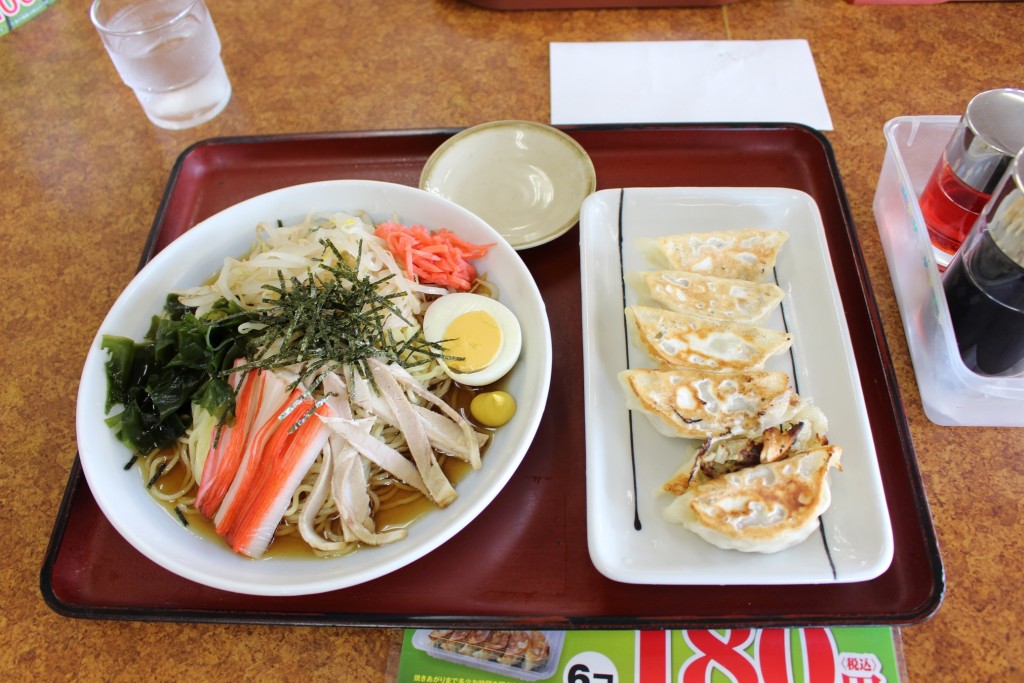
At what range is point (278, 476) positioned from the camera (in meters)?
1.50

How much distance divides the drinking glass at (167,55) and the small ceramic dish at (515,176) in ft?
3.17

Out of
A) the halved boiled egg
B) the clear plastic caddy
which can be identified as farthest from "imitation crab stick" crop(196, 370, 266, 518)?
the clear plastic caddy

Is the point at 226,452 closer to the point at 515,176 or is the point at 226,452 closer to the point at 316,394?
the point at 316,394

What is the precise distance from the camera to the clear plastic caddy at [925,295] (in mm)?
1517

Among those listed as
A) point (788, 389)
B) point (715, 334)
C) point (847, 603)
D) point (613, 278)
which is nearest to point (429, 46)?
point (613, 278)

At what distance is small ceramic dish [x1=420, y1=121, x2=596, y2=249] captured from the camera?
1.93m

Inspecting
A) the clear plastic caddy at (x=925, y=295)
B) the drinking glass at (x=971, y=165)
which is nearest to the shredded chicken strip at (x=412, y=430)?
the clear plastic caddy at (x=925, y=295)

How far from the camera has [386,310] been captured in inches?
66.2

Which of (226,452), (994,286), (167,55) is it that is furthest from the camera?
(167,55)

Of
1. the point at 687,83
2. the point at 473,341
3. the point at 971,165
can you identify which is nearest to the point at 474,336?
the point at 473,341

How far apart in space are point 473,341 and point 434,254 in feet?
0.86

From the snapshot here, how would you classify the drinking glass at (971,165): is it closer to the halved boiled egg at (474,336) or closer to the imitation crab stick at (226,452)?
the halved boiled egg at (474,336)

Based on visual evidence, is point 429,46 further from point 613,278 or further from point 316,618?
point 316,618

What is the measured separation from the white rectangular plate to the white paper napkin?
0.53 meters
